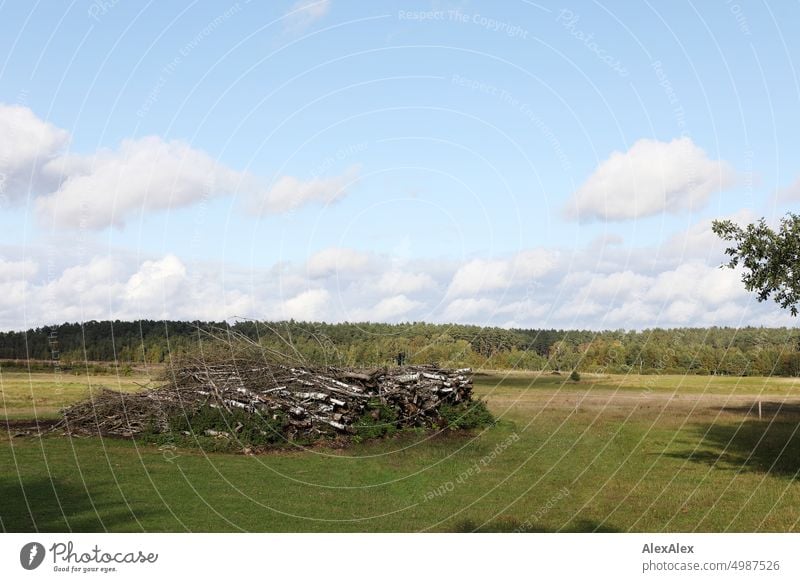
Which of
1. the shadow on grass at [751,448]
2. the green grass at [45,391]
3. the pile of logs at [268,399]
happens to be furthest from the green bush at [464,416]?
the green grass at [45,391]

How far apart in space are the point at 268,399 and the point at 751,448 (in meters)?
17.5

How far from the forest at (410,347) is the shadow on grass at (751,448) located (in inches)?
130

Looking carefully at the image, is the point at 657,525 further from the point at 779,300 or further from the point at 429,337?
the point at 429,337

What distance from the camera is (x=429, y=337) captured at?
138ft

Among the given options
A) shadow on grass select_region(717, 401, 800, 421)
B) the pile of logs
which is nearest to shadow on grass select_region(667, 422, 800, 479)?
shadow on grass select_region(717, 401, 800, 421)

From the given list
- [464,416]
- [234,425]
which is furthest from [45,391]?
[464,416]

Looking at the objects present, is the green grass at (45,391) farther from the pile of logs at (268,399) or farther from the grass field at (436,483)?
the pile of logs at (268,399)

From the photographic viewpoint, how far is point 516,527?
14.8 m

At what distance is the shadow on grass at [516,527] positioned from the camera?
47.7ft

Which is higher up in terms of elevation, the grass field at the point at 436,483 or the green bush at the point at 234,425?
the green bush at the point at 234,425

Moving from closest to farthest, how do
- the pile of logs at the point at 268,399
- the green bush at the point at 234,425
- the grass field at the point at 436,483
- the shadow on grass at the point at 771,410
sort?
the grass field at the point at 436,483 → the green bush at the point at 234,425 → the pile of logs at the point at 268,399 → the shadow on grass at the point at 771,410

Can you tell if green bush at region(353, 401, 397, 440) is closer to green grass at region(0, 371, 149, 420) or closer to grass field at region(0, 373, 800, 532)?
grass field at region(0, 373, 800, 532)

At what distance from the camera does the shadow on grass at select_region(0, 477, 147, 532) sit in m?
13.8

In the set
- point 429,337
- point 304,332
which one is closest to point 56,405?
point 304,332
